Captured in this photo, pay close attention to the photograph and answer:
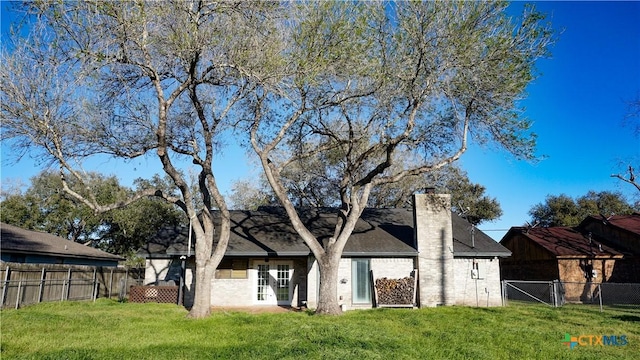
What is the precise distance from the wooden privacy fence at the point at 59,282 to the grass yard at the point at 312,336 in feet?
10.2

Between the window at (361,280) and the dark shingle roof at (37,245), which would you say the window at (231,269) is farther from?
the dark shingle roof at (37,245)

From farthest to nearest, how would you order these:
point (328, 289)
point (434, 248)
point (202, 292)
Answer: point (434, 248), point (328, 289), point (202, 292)

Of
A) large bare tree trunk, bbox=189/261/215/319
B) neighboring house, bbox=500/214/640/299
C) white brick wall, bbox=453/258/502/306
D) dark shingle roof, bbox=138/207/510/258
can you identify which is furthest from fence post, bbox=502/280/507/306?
large bare tree trunk, bbox=189/261/215/319

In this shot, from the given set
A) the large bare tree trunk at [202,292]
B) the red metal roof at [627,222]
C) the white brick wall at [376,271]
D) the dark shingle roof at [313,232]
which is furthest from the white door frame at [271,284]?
the red metal roof at [627,222]

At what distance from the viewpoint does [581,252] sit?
75.7ft

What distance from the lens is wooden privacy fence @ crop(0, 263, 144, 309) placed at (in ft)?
48.3

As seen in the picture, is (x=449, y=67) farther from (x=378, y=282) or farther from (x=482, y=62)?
(x=378, y=282)

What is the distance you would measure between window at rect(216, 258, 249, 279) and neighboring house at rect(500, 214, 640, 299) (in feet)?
53.4

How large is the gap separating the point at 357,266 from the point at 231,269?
16.9 feet

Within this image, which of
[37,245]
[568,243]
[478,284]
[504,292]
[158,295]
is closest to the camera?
[158,295]

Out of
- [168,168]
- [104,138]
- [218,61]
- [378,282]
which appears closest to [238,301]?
[378,282]

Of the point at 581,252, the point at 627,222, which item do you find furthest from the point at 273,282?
the point at 627,222

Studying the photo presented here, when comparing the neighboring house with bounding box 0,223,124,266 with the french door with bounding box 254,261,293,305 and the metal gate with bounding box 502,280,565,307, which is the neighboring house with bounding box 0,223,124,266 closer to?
the french door with bounding box 254,261,293,305

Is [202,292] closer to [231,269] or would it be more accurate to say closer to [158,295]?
[231,269]
